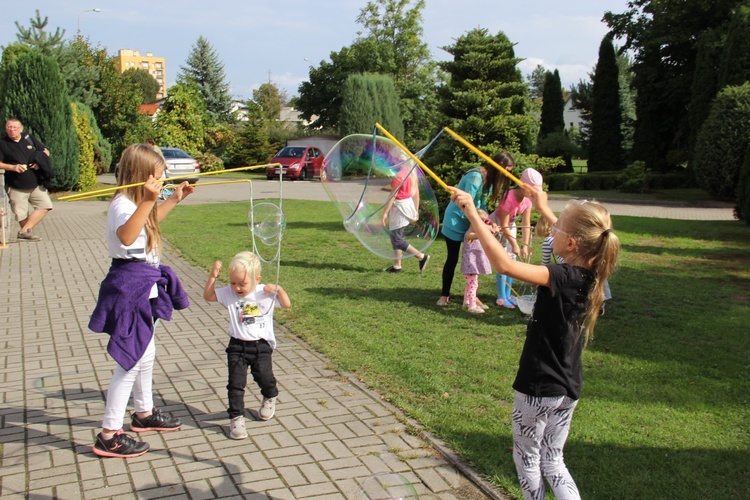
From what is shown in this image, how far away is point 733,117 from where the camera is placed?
20.5m

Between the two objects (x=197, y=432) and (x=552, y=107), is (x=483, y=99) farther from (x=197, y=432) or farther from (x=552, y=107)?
(x=552, y=107)

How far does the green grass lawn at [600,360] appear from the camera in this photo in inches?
160

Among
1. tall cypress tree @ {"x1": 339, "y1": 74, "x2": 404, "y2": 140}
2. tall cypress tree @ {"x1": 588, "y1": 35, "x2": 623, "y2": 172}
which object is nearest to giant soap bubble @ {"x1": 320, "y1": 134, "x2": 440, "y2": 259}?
tall cypress tree @ {"x1": 588, "y1": 35, "x2": 623, "y2": 172}

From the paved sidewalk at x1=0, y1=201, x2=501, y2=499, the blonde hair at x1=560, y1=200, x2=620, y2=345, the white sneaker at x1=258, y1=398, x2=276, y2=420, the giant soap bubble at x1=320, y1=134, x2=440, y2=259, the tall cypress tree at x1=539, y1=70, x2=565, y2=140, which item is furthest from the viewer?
the tall cypress tree at x1=539, y1=70, x2=565, y2=140

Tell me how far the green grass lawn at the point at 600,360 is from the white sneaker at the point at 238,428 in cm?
118

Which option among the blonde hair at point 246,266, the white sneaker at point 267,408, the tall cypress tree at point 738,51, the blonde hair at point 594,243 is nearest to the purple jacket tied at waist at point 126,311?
the blonde hair at point 246,266

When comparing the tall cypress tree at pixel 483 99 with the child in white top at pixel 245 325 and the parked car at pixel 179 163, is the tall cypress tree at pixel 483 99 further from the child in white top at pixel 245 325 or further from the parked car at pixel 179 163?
the parked car at pixel 179 163

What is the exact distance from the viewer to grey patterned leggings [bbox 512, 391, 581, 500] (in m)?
3.11

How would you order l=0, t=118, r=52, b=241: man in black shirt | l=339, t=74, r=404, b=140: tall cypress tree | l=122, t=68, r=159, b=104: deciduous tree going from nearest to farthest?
l=0, t=118, r=52, b=241: man in black shirt → l=339, t=74, r=404, b=140: tall cypress tree → l=122, t=68, r=159, b=104: deciduous tree

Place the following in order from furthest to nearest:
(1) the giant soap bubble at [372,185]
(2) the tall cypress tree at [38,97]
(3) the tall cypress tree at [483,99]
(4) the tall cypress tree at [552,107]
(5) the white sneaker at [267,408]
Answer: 1. (4) the tall cypress tree at [552,107]
2. (2) the tall cypress tree at [38,97]
3. (3) the tall cypress tree at [483,99]
4. (1) the giant soap bubble at [372,185]
5. (5) the white sneaker at [267,408]

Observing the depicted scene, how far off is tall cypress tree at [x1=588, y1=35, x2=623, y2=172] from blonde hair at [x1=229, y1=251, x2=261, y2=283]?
119 feet

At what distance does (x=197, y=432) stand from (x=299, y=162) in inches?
1255

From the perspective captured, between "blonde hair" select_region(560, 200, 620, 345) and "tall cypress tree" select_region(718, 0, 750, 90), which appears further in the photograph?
→ "tall cypress tree" select_region(718, 0, 750, 90)

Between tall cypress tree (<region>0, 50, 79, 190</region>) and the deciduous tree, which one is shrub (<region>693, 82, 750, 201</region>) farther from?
the deciduous tree
